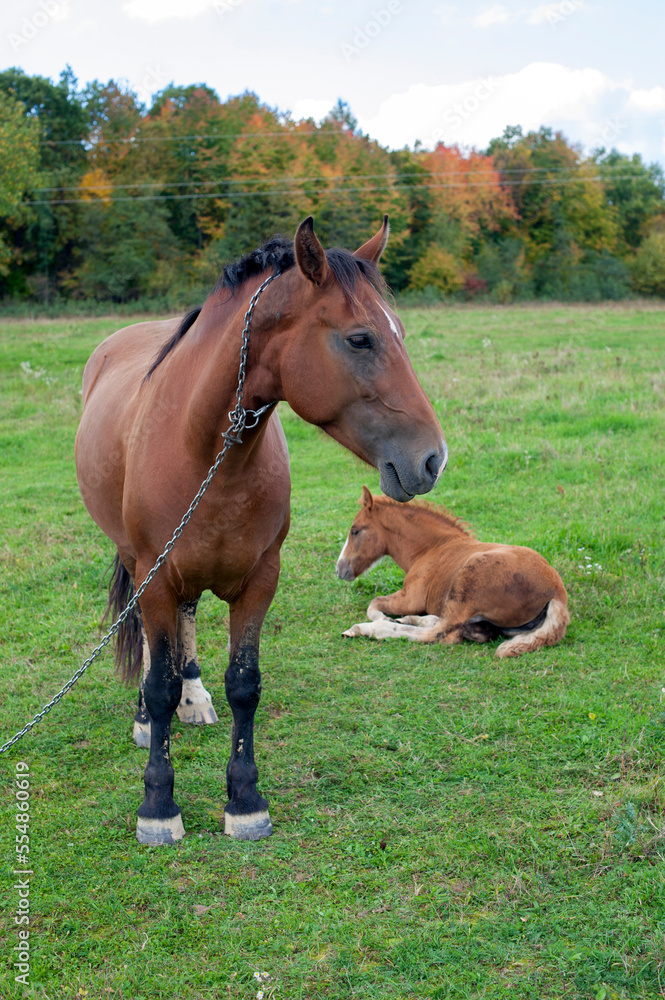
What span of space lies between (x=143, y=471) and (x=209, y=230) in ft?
127

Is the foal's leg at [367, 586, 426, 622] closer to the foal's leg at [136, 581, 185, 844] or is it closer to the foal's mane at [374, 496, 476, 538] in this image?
the foal's mane at [374, 496, 476, 538]

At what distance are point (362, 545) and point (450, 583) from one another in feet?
3.14

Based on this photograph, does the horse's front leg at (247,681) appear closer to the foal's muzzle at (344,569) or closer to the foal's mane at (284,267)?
the foal's mane at (284,267)

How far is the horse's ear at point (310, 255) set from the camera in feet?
8.56

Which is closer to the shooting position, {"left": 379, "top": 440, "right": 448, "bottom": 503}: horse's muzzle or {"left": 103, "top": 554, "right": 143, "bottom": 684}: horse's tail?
{"left": 379, "top": 440, "right": 448, "bottom": 503}: horse's muzzle

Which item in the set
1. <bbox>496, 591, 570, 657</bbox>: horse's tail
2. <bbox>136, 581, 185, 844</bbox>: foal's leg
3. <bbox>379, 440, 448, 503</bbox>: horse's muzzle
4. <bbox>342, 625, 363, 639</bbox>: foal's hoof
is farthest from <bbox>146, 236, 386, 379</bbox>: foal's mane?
<bbox>496, 591, 570, 657</bbox>: horse's tail

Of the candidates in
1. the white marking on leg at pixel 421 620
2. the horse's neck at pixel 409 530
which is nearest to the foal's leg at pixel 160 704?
the white marking on leg at pixel 421 620

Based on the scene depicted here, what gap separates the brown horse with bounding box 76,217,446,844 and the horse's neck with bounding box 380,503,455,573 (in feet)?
8.43

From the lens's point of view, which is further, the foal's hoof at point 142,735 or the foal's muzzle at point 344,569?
the foal's muzzle at point 344,569

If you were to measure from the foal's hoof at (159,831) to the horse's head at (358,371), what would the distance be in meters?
1.90

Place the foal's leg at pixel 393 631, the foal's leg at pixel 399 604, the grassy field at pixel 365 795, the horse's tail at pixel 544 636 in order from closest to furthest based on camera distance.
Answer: the grassy field at pixel 365 795 → the horse's tail at pixel 544 636 → the foal's leg at pixel 393 631 → the foal's leg at pixel 399 604

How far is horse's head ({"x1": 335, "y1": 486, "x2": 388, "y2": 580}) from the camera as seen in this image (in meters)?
6.36

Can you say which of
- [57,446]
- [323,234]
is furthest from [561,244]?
[57,446]

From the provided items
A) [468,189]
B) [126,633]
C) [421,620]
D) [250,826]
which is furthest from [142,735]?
[468,189]
